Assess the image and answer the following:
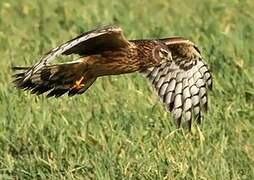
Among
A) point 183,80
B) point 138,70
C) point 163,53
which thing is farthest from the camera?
point 183,80

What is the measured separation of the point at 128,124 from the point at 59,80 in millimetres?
529

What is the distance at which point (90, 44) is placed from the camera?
735 centimetres

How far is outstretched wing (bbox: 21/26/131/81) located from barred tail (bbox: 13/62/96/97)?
0.12m

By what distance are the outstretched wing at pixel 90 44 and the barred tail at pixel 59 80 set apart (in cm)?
12

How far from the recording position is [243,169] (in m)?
6.64

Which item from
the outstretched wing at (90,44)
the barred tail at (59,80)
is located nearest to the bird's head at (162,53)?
the outstretched wing at (90,44)

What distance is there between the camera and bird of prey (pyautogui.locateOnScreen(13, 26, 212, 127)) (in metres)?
7.29

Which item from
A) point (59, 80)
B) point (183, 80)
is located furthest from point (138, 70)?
point (59, 80)

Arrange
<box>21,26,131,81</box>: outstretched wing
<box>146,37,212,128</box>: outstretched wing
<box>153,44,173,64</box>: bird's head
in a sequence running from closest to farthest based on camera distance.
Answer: <box>21,26,131,81</box>: outstretched wing
<box>153,44,173,64</box>: bird's head
<box>146,37,212,128</box>: outstretched wing

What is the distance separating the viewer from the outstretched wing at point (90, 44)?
6.50 metres

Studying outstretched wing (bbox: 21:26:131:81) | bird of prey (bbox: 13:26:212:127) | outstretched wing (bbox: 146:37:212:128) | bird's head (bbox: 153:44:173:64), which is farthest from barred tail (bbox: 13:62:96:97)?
outstretched wing (bbox: 146:37:212:128)

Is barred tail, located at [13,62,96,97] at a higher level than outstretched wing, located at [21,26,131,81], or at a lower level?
lower

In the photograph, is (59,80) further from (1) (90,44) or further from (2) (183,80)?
(2) (183,80)

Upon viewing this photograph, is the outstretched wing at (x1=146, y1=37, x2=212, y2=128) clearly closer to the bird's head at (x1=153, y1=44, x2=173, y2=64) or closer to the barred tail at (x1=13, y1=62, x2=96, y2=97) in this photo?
the bird's head at (x1=153, y1=44, x2=173, y2=64)
